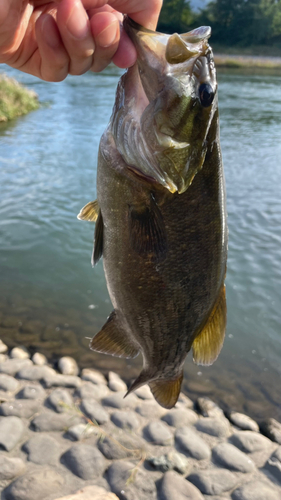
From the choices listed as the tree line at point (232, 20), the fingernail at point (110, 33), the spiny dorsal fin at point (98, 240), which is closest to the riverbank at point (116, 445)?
the spiny dorsal fin at point (98, 240)

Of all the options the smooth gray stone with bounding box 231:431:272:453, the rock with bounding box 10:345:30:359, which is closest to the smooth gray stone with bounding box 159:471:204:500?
the smooth gray stone with bounding box 231:431:272:453

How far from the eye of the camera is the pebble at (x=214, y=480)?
3.77 meters

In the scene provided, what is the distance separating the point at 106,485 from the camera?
143 inches

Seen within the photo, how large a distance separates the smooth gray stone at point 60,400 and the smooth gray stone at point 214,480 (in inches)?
60.6

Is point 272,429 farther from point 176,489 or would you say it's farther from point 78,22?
point 78,22

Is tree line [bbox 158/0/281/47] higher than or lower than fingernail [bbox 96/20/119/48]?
higher

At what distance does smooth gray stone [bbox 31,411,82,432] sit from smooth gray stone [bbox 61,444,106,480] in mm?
348

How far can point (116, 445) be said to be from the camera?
13.5ft

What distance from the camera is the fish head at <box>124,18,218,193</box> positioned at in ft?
5.39

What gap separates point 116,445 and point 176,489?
75 cm

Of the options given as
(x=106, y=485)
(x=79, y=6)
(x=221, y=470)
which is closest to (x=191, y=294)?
(x=79, y=6)

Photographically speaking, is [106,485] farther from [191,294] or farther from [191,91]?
[191,91]

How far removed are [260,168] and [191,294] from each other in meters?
12.3

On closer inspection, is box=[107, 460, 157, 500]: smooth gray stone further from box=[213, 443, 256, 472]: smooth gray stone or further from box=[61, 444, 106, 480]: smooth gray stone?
box=[213, 443, 256, 472]: smooth gray stone
